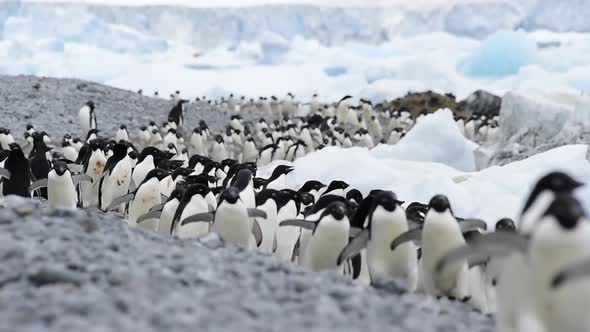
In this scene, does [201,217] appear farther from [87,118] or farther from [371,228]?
[87,118]

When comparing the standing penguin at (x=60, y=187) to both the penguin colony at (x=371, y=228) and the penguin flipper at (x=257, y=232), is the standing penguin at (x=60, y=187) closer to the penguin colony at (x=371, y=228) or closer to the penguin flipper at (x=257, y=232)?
the penguin colony at (x=371, y=228)

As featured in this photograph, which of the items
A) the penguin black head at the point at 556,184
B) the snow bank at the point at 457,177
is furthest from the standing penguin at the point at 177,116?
the penguin black head at the point at 556,184

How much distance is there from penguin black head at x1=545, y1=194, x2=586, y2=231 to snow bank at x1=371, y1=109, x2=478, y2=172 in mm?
8292

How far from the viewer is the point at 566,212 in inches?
107

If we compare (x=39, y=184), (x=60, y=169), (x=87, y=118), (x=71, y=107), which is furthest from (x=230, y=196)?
(x=71, y=107)

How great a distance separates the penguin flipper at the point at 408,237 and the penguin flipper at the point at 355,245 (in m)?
0.24

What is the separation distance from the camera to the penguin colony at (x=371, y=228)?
108 inches

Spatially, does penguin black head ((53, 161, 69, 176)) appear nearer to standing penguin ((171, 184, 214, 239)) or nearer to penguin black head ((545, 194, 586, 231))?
standing penguin ((171, 184, 214, 239))

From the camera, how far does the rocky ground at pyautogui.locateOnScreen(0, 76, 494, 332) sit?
2.56 m

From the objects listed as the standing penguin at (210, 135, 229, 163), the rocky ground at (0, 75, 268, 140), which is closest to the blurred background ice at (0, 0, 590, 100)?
the rocky ground at (0, 75, 268, 140)

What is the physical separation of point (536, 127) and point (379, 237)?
881 centimetres

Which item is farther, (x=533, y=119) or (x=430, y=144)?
(x=533, y=119)

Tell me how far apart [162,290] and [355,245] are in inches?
67.0

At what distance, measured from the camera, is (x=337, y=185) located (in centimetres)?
679
